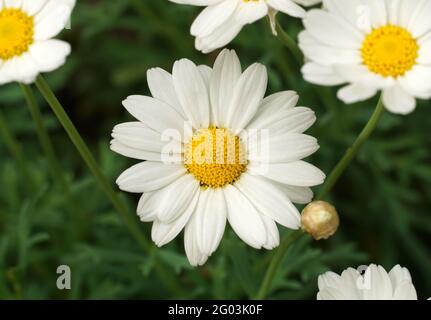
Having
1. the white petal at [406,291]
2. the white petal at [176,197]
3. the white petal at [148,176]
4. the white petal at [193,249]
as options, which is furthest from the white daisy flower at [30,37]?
the white petal at [406,291]

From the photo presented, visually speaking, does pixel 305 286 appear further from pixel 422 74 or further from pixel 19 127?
pixel 19 127

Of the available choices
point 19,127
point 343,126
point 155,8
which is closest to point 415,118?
point 343,126

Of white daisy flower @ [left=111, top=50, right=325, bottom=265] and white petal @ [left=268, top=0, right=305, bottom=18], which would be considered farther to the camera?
white daisy flower @ [left=111, top=50, right=325, bottom=265]

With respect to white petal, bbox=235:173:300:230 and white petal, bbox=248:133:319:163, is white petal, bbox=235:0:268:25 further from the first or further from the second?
white petal, bbox=235:173:300:230

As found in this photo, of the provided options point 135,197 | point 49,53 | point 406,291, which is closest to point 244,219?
point 406,291

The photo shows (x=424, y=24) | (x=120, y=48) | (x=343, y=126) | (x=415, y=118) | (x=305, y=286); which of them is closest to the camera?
(x=424, y=24)

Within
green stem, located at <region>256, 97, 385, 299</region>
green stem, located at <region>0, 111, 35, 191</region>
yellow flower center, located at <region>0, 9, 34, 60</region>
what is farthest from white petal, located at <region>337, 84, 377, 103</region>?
green stem, located at <region>0, 111, 35, 191</region>
